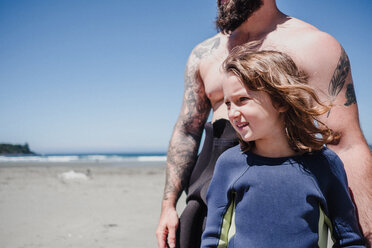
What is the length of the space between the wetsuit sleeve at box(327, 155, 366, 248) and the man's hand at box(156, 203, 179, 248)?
86 centimetres

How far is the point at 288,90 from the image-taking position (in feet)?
3.72

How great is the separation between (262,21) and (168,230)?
1.41m

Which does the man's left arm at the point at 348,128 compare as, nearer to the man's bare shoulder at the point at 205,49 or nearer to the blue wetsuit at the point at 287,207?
the blue wetsuit at the point at 287,207

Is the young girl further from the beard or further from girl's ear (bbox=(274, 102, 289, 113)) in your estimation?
the beard

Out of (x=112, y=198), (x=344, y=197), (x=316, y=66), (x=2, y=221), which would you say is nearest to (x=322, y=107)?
(x=316, y=66)

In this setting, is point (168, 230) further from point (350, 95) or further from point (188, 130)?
point (350, 95)

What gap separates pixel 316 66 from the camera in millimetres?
1366

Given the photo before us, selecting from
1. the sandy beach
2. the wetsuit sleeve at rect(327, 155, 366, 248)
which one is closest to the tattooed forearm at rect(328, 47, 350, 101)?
the wetsuit sleeve at rect(327, 155, 366, 248)

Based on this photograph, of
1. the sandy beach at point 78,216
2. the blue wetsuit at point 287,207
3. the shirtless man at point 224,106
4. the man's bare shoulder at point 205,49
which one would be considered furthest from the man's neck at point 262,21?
the sandy beach at point 78,216

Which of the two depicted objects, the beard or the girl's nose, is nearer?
the girl's nose

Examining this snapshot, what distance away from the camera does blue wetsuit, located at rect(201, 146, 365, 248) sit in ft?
3.51

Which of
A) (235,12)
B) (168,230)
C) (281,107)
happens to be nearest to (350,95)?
(281,107)

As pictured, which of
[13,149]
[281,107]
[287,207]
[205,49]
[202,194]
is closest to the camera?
[287,207]

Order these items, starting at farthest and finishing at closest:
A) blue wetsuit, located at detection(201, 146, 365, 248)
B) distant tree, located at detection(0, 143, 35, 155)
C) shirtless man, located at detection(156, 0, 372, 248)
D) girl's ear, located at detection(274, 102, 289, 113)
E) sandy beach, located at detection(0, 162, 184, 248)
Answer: distant tree, located at detection(0, 143, 35, 155) → sandy beach, located at detection(0, 162, 184, 248) → shirtless man, located at detection(156, 0, 372, 248) → girl's ear, located at detection(274, 102, 289, 113) → blue wetsuit, located at detection(201, 146, 365, 248)
